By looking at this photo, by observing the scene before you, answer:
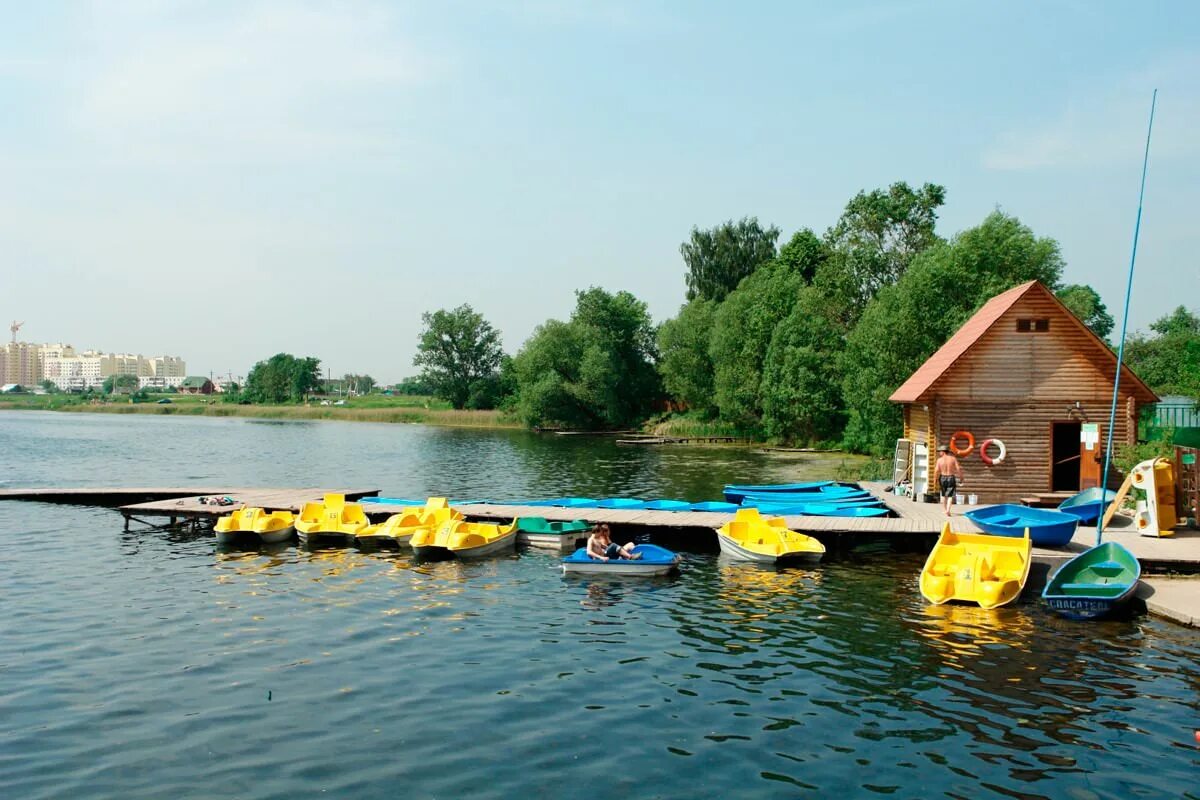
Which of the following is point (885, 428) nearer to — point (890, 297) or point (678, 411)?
point (890, 297)

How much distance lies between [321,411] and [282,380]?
6811 centimetres

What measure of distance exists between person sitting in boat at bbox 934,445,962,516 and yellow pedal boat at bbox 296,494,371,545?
1641 centimetres

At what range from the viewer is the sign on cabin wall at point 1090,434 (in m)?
27.1

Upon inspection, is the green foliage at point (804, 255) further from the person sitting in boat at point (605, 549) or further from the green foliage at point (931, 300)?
the person sitting in boat at point (605, 549)

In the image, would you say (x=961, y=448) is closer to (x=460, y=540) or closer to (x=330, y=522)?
(x=460, y=540)

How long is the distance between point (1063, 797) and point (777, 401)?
59122mm

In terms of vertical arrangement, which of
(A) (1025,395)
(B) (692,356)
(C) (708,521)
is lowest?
(C) (708,521)

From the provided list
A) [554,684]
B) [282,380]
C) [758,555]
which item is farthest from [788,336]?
[282,380]

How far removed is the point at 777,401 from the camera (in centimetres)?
6838

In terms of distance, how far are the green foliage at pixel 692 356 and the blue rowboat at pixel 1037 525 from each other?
59877mm

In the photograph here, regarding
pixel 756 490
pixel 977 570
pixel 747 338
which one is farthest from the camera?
pixel 747 338

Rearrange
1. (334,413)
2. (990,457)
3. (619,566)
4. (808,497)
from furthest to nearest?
(334,413) → (808,497) → (990,457) → (619,566)

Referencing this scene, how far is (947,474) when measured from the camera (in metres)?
26.8

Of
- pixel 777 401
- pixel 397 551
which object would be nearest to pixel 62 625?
pixel 397 551
